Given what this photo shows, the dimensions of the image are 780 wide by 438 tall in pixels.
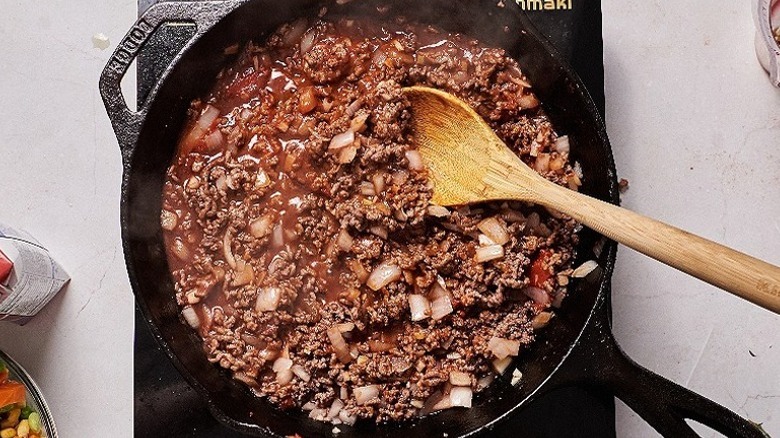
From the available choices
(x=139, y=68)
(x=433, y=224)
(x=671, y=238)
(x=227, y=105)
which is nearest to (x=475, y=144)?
(x=433, y=224)

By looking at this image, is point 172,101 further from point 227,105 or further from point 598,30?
point 598,30

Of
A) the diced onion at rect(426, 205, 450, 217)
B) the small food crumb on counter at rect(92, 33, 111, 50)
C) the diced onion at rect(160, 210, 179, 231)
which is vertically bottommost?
the diced onion at rect(160, 210, 179, 231)

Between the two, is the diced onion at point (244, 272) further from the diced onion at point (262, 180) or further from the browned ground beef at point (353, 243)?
the diced onion at point (262, 180)

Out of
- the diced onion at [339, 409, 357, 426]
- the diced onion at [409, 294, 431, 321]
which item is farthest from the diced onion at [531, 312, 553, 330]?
the diced onion at [339, 409, 357, 426]

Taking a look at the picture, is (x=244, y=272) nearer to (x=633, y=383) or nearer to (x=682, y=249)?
(x=633, y=383)

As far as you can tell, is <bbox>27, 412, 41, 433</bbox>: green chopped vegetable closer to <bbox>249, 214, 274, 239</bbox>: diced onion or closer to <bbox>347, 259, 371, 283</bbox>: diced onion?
<bbox>249, 214, 274, 239</bbox>: diced onion

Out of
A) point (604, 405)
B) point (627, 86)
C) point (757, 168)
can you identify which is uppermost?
point (627, 86)

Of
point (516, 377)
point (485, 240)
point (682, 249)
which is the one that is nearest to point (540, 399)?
point (516, 377)
